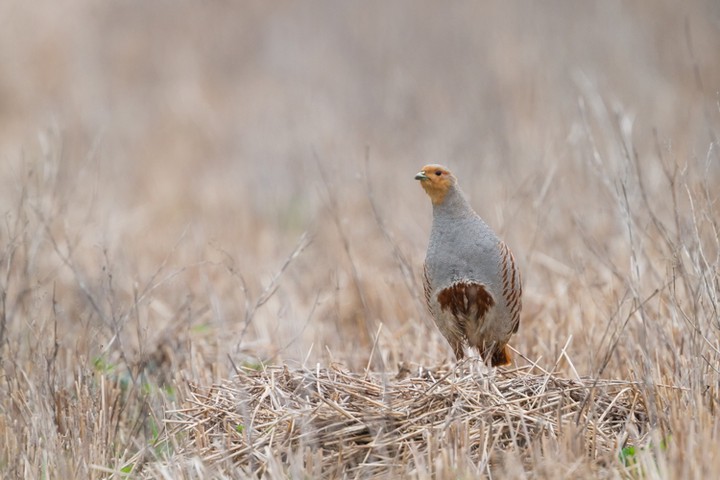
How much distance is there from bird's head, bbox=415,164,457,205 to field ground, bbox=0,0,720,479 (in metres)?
0.48

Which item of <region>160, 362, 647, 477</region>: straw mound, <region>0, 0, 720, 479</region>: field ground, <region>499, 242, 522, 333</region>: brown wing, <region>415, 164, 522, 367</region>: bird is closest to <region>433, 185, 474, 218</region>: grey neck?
<region>415, 164, 522, 367</region>: bird

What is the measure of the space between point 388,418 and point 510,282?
0.93 metres

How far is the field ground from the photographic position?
3.56 meters

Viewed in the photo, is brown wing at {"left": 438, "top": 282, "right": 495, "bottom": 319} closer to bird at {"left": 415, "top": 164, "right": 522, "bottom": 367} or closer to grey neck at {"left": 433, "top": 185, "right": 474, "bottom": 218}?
bird at {"left": 415, "top": 164, "right": 522, "bottom": 367}

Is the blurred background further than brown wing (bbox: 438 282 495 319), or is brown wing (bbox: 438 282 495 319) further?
the blurred background

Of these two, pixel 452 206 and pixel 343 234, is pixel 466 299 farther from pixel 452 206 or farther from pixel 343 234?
pixel 343 234

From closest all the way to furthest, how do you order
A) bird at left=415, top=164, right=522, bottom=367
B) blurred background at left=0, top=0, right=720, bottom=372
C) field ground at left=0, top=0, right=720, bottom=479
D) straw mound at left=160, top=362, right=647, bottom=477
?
straw mound at left=160, top=362, right=647, bottom=477 → field ground at left=0, top=0, right=720, bottom=479 → bird at left=415, top=164, right=522, bottom=367 → blurred background at left=0, top=0, right=720, bottom=372

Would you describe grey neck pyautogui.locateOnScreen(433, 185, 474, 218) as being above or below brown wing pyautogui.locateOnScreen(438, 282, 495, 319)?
above

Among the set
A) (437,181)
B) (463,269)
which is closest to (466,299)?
(463,269)

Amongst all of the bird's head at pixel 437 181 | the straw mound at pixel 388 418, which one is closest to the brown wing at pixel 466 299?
the straw mound at pixel 388 418

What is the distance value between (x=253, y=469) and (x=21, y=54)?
38.9 feet

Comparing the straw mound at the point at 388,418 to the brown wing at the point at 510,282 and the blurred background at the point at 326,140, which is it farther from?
the blurred background at the point at 326,140

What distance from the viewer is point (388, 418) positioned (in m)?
3.56

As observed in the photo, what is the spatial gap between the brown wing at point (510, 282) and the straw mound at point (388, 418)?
1.11 ft
